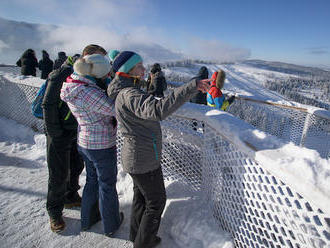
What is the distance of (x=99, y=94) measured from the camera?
5.62 feet

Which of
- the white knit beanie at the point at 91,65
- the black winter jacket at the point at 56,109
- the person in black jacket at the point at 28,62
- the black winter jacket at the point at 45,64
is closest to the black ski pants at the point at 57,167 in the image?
the black winter jacket at the point at 56,109

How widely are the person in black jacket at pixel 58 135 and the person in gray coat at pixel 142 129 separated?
65 cm

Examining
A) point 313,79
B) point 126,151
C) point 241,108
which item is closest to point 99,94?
point 126,151

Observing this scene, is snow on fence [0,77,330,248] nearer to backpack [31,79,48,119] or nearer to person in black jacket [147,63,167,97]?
backpack [31,79,48,119]

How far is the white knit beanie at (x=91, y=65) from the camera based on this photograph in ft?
5.53

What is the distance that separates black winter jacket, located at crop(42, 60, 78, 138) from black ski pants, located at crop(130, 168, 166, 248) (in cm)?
95

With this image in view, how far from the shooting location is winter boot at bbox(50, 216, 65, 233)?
2234 mm

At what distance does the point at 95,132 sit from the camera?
1.85 meters

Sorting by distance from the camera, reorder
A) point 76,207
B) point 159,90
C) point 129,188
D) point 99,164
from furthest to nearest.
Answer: point 159,90 → point 129,188 → point 76,207 → point 99,164

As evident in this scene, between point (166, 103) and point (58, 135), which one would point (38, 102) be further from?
point (166, 103)

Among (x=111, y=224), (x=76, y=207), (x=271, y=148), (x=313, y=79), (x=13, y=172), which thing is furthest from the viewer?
(x=313, y=79)

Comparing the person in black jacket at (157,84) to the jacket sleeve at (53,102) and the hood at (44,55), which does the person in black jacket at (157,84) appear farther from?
the hood at (44,55)

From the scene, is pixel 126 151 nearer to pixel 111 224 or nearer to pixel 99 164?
pixel 99 164

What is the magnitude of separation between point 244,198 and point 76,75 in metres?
1.80
